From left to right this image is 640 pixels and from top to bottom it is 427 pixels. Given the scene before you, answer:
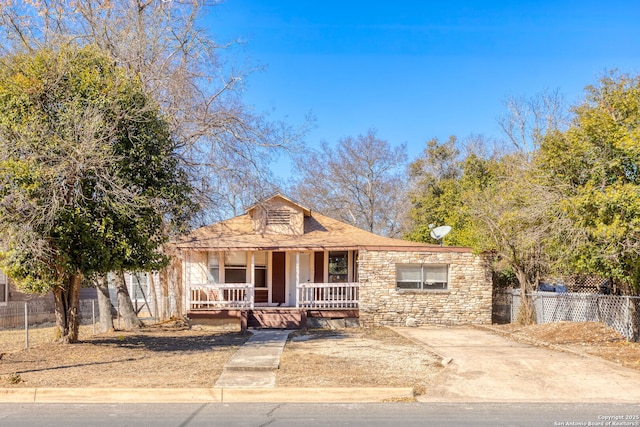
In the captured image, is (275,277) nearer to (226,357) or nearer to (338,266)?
(338,266)

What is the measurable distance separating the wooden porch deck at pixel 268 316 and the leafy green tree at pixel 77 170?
6022mm

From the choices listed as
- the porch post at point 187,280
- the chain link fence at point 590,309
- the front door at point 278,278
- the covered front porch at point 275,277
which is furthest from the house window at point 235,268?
the chain link fence at point 590,309

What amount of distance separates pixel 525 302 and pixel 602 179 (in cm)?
678

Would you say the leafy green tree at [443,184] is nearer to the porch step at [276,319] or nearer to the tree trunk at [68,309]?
the porch step at [276,319]

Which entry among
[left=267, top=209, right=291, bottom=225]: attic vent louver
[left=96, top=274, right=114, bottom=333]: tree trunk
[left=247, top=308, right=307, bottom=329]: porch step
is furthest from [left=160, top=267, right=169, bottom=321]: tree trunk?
[left=247, top=308, right=307, bottom=329]: porch step

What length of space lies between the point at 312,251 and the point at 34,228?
1104 cm

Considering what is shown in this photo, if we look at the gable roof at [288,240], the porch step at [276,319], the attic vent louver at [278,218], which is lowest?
the porch step at [276,319]

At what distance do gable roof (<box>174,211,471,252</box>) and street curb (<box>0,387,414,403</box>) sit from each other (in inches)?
422

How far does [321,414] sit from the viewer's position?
7.54m

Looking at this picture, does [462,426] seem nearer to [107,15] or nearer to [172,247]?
[172,247]

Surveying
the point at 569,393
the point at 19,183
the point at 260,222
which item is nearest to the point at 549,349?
the point at 569,393

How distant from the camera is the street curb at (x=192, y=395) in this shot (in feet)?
27.5

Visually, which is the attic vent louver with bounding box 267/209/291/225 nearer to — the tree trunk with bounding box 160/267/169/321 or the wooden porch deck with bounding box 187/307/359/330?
the wooden porch deck with bounding box 187/307/359/330

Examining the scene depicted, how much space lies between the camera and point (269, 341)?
1479 centimetres
